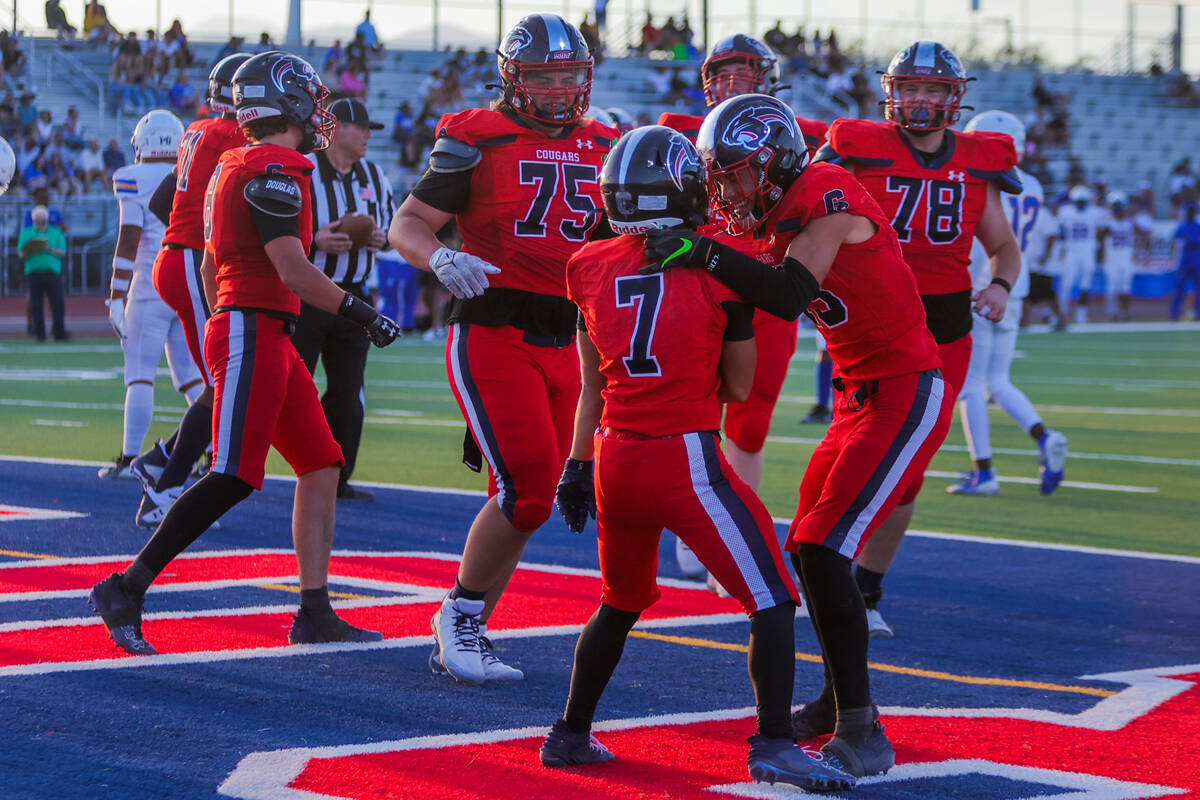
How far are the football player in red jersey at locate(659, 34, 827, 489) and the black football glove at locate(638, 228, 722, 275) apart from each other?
2207mm

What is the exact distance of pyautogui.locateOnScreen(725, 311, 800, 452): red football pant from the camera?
20.6ft

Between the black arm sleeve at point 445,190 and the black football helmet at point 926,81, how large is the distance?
5.21ft

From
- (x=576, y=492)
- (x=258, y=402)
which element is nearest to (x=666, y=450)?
(x=576, y=492)

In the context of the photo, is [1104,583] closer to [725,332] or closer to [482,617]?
[482,617]

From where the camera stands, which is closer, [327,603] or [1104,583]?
[327,603]

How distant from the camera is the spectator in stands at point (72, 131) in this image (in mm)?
27844

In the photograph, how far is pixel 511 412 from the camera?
198 inches

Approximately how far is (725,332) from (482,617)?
5.35ft

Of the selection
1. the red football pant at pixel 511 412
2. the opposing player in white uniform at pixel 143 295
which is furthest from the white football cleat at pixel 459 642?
the opposing player in white uniform at pixel 143 295

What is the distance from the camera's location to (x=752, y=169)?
13.8 feet

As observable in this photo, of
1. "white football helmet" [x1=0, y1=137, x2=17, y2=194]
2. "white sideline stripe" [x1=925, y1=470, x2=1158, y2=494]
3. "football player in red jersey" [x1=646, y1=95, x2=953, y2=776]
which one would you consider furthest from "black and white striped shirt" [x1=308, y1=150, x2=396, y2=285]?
Answer: "football player in red jersey" [x1=646, y1=95, x2=953, y2=776]

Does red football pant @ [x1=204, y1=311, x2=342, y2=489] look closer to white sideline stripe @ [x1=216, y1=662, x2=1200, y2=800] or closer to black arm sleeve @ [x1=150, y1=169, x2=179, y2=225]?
white sideline stripe @ [x1=216, y1=662, x2=1200, y2=800]

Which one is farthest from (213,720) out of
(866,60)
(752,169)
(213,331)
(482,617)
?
(866,60)

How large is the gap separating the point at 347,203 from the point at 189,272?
0.88 metres
